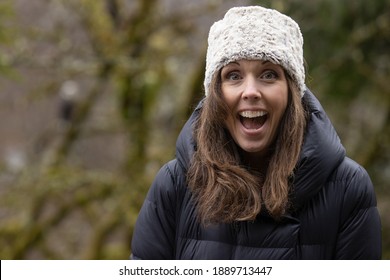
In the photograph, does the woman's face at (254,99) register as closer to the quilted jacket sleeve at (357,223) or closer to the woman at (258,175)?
the woman at (258,175)

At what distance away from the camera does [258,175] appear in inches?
73.7

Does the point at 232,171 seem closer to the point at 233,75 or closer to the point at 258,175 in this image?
the point at 258,175

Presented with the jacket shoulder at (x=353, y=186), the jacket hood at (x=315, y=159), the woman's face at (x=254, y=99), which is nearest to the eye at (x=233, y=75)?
the woman's face at (x=254, y=99)

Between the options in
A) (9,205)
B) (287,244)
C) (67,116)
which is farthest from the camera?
(67,116)

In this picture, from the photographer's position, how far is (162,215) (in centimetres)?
188

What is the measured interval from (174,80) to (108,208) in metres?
1.39

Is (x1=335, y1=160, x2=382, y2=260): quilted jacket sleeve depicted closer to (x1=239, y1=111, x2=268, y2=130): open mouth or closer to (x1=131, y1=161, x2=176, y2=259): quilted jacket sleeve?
(x1=239, y1=111, x2=268, y2=130): open mouth

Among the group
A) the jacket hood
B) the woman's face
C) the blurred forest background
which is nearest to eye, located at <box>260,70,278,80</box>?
the woman's face

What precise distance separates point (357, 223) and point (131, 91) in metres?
4.80

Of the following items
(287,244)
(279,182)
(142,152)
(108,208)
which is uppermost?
(279,182)

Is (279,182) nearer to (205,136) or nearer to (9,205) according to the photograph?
(205,136)

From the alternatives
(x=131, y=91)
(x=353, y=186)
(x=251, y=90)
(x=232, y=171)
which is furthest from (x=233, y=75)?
(x=131, y=91)

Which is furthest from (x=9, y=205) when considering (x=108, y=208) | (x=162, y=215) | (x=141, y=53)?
(x=162, y=215)

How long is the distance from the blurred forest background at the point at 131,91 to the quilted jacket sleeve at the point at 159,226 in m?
2.94
